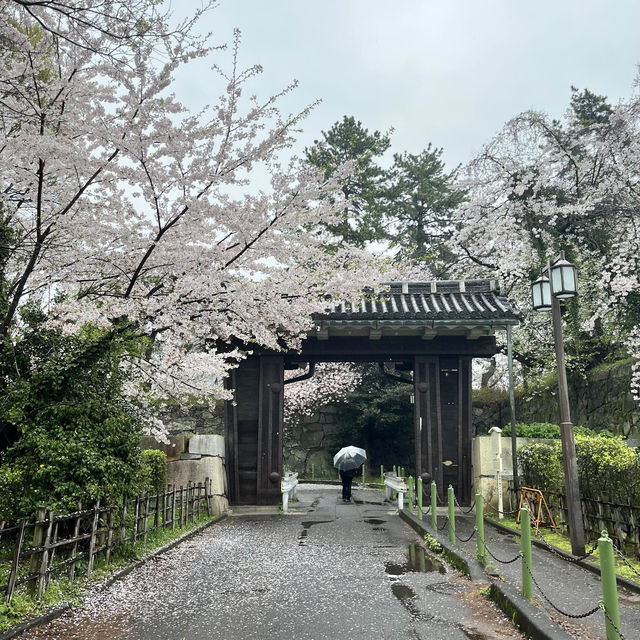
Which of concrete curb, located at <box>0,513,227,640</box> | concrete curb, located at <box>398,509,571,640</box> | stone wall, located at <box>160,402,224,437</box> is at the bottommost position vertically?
concrete curb, located at <box>0,513,227,640</box>

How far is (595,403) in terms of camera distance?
18156 millimetres

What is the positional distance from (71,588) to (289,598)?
2.30m

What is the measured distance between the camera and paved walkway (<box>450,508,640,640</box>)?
498 centimetres

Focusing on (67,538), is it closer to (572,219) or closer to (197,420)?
(197,420)

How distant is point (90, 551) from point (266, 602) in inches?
90.8

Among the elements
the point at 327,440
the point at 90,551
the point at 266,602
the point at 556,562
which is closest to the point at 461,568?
the point at 556,562

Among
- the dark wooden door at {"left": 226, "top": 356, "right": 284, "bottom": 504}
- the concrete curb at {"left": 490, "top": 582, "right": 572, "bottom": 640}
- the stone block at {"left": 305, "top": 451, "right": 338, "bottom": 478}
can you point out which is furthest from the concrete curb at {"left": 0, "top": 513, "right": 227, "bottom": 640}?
the stone block at {"left": 305, "top": 451, "right": 338, "bottom": 478}

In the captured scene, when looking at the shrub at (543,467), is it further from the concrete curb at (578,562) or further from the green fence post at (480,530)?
the green fence post at (480,530)

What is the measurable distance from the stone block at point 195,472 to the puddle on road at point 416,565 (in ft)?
20.7

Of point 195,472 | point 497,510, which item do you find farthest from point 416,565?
point 195,472

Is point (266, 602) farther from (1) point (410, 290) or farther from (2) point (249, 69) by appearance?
(1) point (410, 290)

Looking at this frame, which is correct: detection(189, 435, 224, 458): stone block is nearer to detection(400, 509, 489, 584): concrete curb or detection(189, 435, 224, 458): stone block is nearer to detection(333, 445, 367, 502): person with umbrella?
detection(333, 445, 367, 502): person with umbrella

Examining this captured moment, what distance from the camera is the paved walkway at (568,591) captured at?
4977mm

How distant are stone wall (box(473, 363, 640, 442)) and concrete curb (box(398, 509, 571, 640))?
10.2m
